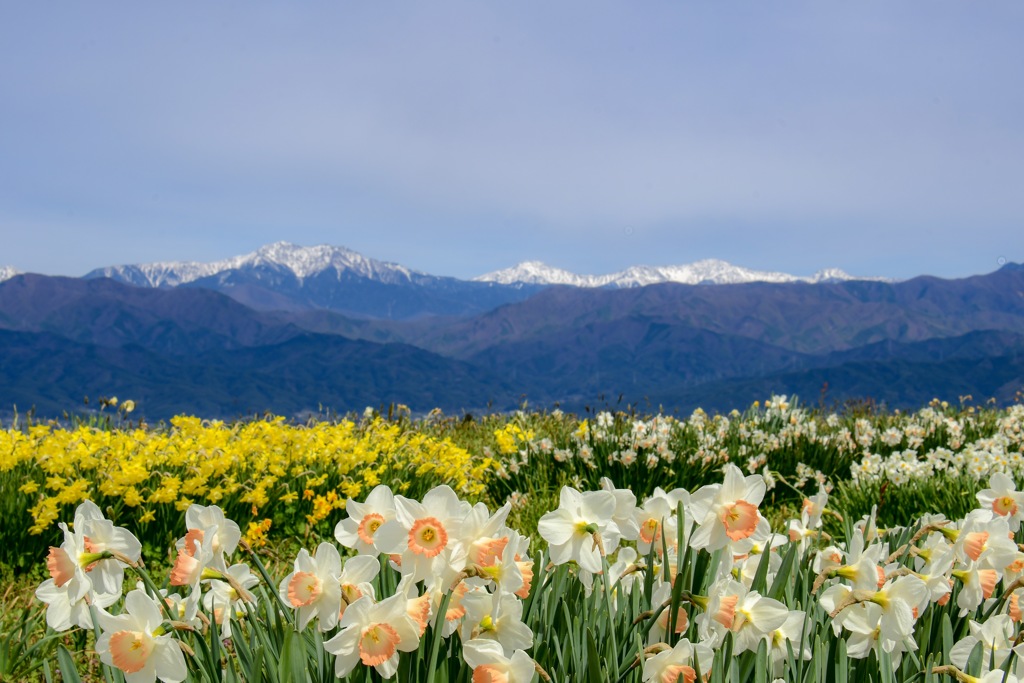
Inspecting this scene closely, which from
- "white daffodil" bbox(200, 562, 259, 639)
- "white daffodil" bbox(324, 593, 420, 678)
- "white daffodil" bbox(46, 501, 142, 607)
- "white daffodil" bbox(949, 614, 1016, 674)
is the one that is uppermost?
"white daffodil" bbox(46, 501, 142, 607)

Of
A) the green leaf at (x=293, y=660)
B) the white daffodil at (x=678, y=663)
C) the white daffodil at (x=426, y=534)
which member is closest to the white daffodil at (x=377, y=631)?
the white daffodil at (x=426, y=534)

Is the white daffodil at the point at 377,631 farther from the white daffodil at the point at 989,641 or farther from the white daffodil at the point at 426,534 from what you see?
the white daffodil at the point at 989,641

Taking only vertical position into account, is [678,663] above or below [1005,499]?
below

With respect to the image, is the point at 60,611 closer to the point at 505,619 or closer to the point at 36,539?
the point at 505,619

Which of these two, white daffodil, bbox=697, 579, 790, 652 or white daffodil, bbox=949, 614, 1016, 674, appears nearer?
white daffodil, bbox=697, 579, 790, 652

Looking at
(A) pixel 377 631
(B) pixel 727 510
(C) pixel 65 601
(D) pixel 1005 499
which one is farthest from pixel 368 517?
(D) pixel 1005 499

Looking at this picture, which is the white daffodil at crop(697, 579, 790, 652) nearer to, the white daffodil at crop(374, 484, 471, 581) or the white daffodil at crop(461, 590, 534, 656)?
the white daffodil at crop(461, 590, 534, 656)

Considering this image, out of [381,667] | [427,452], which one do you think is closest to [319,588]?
[381,667]

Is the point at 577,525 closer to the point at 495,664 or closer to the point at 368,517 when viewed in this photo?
the point at 495,664

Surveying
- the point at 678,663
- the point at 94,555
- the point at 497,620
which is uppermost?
the point at 94,555

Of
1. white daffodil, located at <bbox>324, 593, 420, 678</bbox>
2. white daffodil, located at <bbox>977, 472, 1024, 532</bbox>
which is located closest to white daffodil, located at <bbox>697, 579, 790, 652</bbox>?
white daffodil, located at <bbox>324, 593, 420, 678</bbox>

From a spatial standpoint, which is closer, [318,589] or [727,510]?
[318,589]

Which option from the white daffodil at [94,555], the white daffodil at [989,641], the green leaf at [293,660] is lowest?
the white daffodil at [989,641]

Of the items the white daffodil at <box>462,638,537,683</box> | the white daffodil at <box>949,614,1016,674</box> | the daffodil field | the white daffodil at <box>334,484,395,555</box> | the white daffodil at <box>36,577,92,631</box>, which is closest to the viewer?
the white daffodil at <box>462,638,537,683</box>
